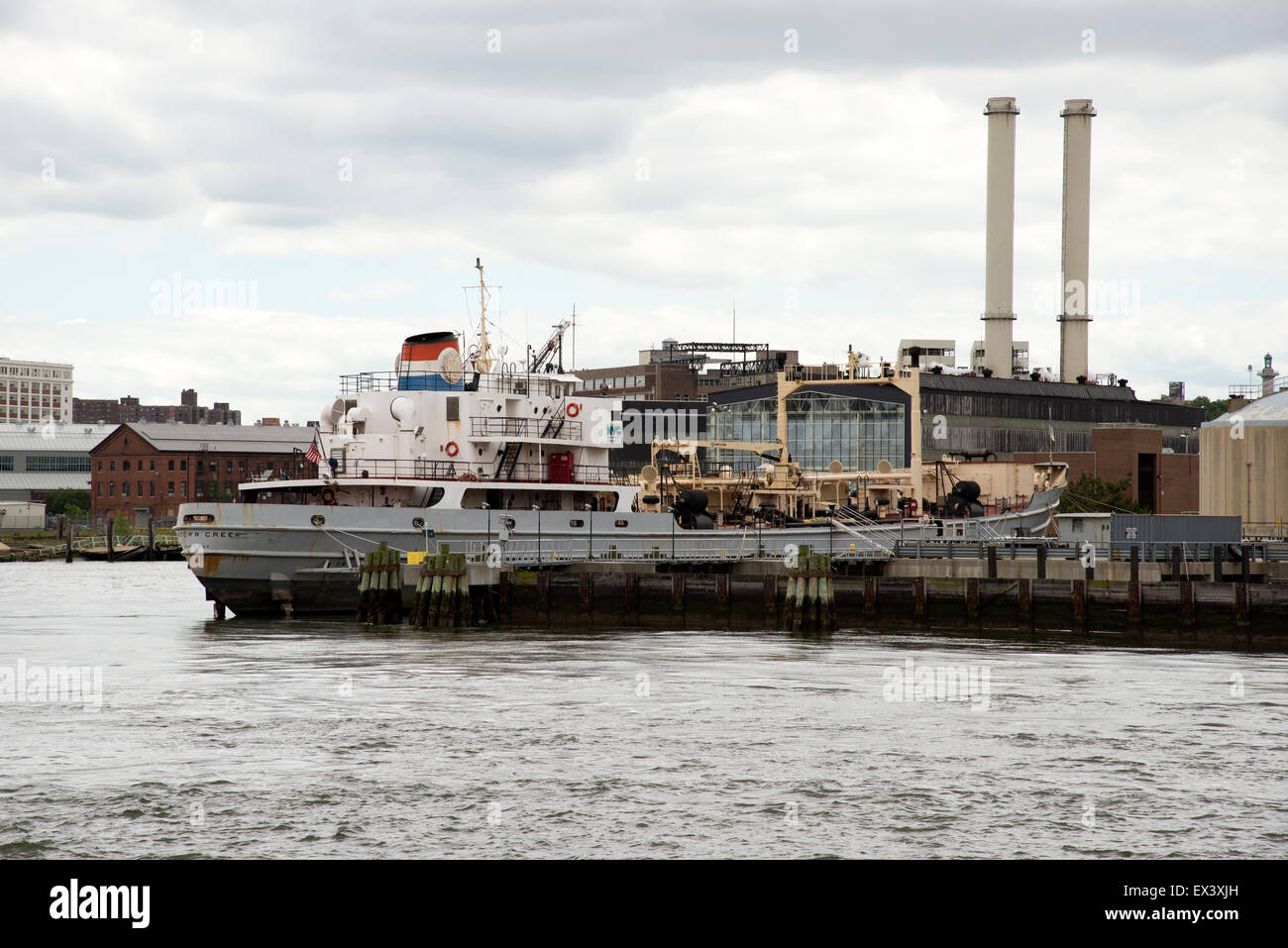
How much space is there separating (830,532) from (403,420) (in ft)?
54.5

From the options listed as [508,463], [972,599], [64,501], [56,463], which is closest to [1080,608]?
[972,599]

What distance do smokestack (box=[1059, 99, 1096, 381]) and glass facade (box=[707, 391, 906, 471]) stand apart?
29.5 m

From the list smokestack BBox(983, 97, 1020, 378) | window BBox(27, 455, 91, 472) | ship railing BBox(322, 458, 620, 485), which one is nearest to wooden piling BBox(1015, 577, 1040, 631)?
ship railing BBox(322, 458, 620, 485)

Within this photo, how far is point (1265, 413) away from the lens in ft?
164

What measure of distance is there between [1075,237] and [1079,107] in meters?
10.8

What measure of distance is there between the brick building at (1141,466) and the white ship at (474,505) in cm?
4226

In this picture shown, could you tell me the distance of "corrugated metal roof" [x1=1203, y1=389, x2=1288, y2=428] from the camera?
49375 millimetres

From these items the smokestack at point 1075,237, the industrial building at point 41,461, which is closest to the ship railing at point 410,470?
the smokestack at point 1075,237

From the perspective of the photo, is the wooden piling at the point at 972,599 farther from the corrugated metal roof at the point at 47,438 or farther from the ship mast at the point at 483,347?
the corrugated metal roof at the point at 47,438

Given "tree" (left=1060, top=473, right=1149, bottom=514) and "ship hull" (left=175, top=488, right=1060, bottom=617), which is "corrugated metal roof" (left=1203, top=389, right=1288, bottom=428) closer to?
"ship hull" (left=175, top=488, right=1060, bottom=617)

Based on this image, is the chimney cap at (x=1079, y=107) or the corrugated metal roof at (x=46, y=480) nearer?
the chimney cap at (x=1079, y=107)

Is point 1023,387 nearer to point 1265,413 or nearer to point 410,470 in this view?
point 1265,413

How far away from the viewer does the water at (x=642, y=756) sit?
1867 cm

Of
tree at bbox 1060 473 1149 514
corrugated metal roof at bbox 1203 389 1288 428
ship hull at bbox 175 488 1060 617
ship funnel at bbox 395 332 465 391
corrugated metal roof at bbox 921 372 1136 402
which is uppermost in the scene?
corrugated metal roof at bbox 921 372 1136 402
